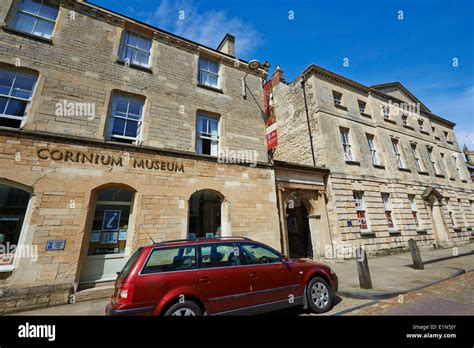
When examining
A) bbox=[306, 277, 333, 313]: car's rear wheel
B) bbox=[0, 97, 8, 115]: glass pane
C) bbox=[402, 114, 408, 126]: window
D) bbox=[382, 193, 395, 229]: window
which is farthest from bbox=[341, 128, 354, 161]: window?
bbox=[0, 97, 8, 115]: glass pane

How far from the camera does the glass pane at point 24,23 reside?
7141 millimetres

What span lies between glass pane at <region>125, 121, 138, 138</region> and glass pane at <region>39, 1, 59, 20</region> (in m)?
4.92

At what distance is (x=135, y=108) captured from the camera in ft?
26.9

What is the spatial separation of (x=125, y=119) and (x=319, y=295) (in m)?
8.46

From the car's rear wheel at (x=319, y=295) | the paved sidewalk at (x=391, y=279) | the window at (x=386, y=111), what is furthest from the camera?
the window at (x=386, y=111)

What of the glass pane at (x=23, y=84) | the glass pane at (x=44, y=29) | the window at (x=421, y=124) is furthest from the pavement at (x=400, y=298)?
the window at (x=421, y=124)

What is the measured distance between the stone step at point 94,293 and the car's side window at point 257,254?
15.4 feet

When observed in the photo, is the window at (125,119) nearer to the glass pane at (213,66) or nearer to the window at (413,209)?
the glass pane at (213,66)

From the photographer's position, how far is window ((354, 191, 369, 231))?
40.0 ft

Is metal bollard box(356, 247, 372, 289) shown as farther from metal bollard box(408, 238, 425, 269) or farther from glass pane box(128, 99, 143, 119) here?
glass pane box(128, 99, 143, 119)
